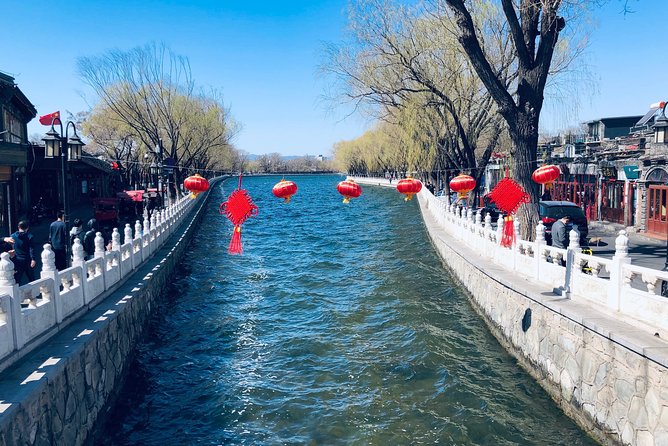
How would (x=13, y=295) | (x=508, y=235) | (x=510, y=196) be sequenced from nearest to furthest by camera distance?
(x=13, y=295), (x=508, y=235), (x=510, y=196)

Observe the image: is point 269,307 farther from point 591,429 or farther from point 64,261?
A: point 591,429

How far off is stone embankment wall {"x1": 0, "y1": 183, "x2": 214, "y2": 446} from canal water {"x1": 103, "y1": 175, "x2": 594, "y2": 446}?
1.84ft

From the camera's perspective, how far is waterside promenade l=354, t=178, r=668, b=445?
5.80 metres

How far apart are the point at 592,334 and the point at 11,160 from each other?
19.3m

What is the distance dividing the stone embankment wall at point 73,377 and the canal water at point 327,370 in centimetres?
56

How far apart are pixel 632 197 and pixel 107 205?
22327mm

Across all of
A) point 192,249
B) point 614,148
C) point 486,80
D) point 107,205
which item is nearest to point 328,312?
point 486,80

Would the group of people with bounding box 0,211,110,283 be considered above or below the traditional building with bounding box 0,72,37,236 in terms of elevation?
below

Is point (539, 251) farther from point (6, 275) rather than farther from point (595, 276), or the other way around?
point (6, 275)

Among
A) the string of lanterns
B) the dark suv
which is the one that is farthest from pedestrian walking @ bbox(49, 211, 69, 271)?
the dark suv

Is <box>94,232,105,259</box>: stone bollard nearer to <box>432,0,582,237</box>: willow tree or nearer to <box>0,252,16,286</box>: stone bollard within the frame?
<box>0,252,16,286</box>: stone bollard

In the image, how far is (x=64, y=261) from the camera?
1094 cm

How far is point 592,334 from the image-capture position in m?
6.88

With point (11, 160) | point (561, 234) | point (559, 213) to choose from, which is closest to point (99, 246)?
point (561, 234)
